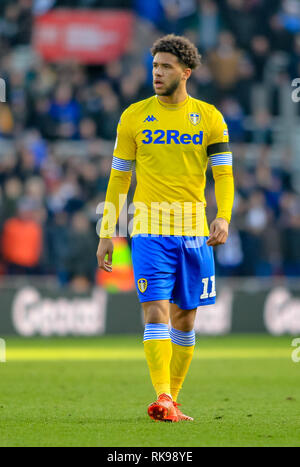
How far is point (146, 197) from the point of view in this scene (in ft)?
24.1

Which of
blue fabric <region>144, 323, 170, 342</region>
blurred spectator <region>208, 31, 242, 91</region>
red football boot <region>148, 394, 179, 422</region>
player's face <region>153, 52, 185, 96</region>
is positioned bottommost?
red football boot <region>148, 394, 179, 422</region>

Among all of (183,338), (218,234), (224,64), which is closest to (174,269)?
(218,234)

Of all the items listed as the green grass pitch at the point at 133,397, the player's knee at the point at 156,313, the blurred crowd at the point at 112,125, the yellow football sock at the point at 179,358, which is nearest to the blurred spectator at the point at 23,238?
the blurred crowd at the point at 112,125

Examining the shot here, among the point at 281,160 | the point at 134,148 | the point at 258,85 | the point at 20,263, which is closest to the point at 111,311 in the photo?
the point at 20,263

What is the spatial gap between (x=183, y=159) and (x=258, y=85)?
1329 cm

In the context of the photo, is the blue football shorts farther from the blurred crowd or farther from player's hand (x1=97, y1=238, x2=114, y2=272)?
the blurred crowd

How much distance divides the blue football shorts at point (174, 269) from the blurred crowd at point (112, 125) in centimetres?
867

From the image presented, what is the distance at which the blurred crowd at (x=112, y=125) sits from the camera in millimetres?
16203

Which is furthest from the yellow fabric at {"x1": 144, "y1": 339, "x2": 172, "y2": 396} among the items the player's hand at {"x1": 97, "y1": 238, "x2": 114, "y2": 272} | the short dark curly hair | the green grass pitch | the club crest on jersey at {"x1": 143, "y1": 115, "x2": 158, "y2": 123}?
the short dark curly hair

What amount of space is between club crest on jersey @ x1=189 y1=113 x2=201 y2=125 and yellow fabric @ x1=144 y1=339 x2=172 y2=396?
1529 millimetres

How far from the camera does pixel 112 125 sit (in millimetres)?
18203

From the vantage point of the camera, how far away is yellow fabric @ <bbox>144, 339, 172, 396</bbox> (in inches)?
278

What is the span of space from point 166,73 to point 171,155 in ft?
1.86

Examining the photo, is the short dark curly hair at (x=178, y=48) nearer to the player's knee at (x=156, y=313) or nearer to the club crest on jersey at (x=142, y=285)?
the club crest on jersey at (x=142, y=285)
